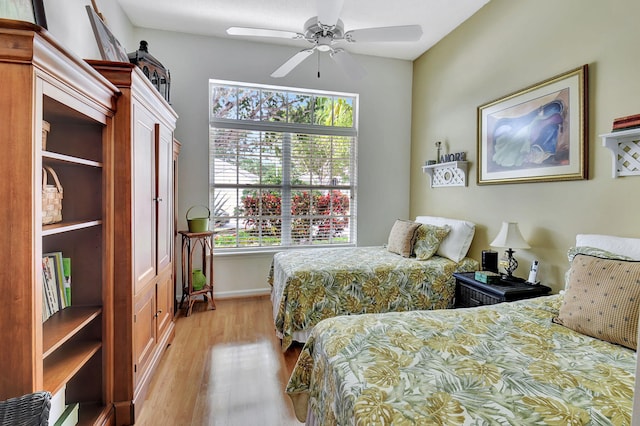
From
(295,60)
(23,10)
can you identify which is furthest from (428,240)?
(23,10)

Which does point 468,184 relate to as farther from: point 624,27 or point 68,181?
point 68,181

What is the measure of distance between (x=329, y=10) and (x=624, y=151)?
2053 millimetres

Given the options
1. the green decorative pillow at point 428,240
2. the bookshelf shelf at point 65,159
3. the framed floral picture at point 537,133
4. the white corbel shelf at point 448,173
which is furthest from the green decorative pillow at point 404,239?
the bookshelf shelf at point 65,159

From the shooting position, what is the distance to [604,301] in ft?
4.69

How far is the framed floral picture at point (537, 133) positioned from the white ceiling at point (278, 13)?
1.09m

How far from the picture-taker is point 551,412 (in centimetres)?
89

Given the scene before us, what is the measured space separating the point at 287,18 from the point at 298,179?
1791 mm

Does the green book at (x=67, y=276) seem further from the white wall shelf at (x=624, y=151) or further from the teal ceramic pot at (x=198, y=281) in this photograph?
the white wall shelf at (x=624, y=151)

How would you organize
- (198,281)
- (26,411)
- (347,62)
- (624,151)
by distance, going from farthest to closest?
(198,281)
(347,62)
(624,151)
(26,411)

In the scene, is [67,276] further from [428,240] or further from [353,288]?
[428,240]

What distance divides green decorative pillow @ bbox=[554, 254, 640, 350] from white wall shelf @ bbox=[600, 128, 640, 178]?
740 millimetres

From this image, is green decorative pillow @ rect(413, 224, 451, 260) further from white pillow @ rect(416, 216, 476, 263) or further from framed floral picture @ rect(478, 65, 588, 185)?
framed floral picture @ rect(478, 65, 588, 185)

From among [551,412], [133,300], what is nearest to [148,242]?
[133,300]

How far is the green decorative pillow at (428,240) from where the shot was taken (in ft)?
10.1
